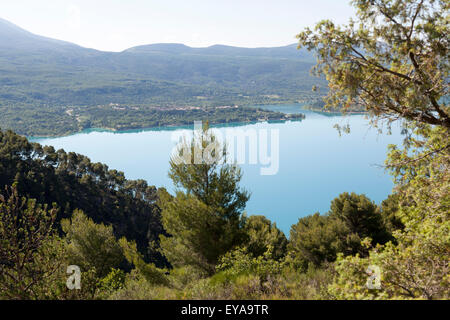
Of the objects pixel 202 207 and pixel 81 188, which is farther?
pixel 81 188

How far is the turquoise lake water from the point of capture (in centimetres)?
5228

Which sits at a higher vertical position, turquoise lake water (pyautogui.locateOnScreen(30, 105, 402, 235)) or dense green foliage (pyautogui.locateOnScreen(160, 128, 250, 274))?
dense green foliage (pyautogui.locateOnScreen(160, 128, 250, 274))

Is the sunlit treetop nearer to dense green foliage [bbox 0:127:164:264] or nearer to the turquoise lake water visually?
dense green foliage [bbox 0:127:164:264]

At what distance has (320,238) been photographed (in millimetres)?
14938

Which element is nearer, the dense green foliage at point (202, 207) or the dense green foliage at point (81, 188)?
the dense green foliage at point (202, 207)

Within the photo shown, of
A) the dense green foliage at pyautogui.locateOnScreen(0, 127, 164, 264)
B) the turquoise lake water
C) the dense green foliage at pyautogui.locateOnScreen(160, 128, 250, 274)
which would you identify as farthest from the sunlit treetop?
the turquoise lake water

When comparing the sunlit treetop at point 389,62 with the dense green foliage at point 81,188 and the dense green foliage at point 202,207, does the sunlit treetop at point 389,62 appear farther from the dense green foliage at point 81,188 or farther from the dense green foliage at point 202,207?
the dense green foliage at point 81,188

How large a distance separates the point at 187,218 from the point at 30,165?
24770 millimetres

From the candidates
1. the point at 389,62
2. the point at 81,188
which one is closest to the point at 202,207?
the point at 389,62

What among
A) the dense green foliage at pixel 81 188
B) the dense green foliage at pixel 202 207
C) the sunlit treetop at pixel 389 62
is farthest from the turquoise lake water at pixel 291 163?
the sunlit treetop at pixel 389 62

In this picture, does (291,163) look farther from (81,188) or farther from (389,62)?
(389,62)

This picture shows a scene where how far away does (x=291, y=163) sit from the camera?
67938 millimetres

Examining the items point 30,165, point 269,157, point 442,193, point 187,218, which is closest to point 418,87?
point 442,193

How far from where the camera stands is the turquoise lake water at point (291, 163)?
172 ft
